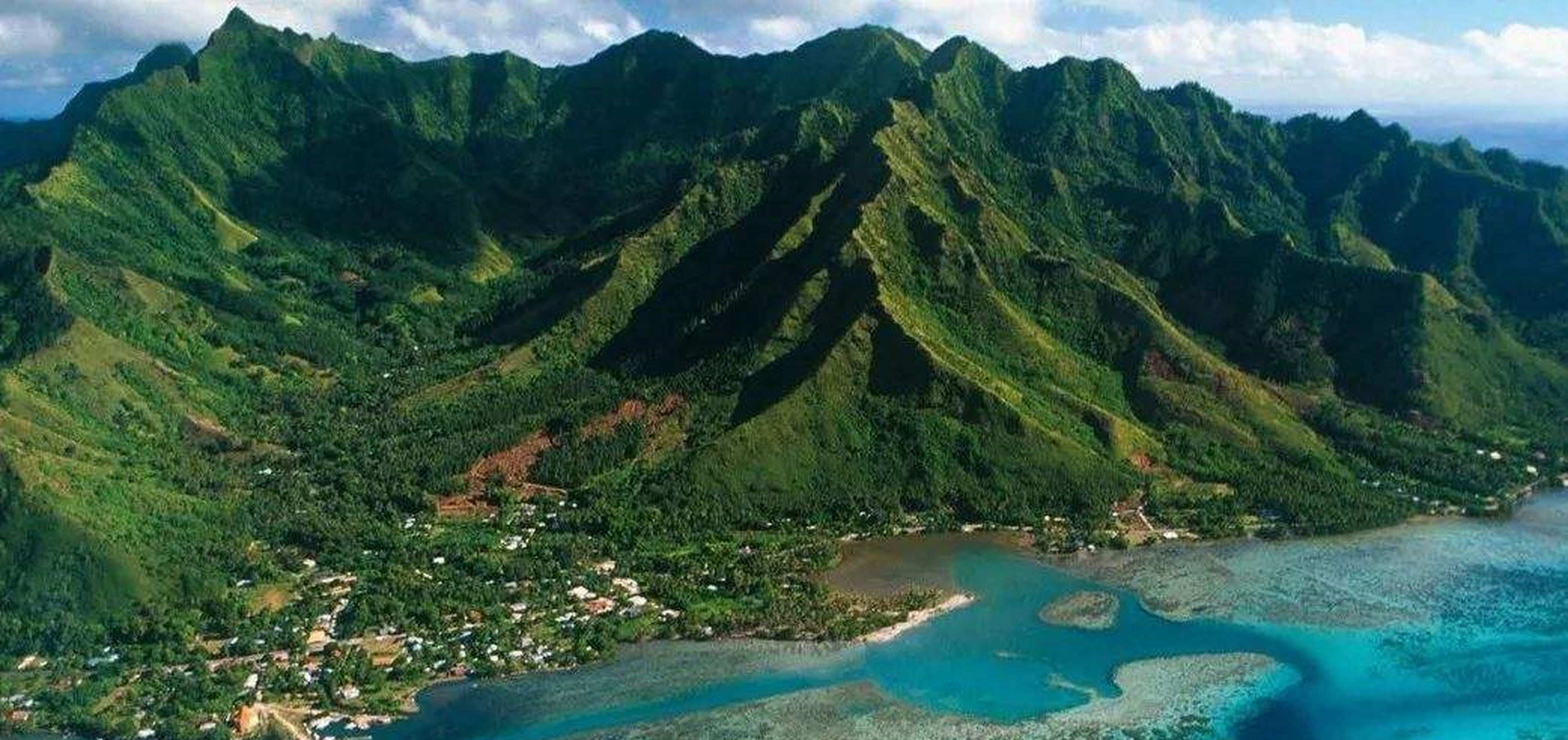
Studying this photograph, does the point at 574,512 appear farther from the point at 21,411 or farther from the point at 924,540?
the point at 21,411

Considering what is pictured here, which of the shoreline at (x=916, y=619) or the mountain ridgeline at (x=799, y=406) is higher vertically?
the mountain ridgeline at (x=799, y=406)

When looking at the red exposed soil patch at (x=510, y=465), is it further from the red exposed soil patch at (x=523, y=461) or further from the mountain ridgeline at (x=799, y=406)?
the mountain ridgeline at (x=799, y=406)

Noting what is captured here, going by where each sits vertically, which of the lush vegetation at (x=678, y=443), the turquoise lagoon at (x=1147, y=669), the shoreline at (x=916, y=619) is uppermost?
the lush vegetation at (x=678, y=443)

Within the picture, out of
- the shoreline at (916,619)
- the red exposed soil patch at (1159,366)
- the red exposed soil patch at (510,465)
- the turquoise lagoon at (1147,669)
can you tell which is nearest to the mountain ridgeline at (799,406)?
the red exposed soil patch at (1159,366)

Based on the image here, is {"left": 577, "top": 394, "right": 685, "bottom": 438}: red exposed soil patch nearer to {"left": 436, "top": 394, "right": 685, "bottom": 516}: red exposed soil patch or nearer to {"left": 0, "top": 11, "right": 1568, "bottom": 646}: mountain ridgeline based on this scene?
{"left": 436, "top": 394, "right": 685, "bottom": 516}: red exposed soil patch

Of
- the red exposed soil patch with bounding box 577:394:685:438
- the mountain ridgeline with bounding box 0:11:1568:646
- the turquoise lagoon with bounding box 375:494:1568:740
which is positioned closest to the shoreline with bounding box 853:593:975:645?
the turquoise lagoon with bounding box 375:494:1568:740

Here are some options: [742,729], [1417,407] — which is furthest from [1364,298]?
[742,729]

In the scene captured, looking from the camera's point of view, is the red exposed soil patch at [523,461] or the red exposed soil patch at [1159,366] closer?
the red exposed soil patch at [523,461]
